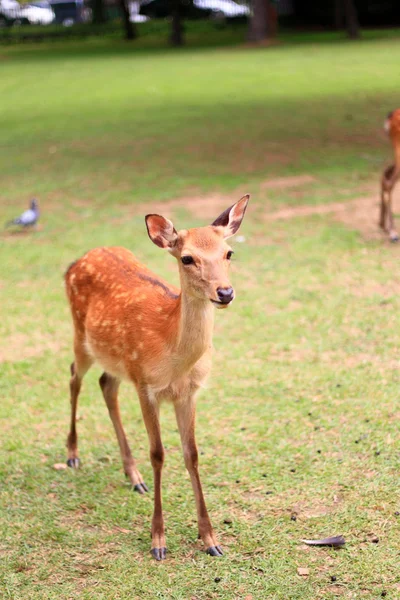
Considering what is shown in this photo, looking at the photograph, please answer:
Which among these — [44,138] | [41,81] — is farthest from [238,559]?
[41,81]

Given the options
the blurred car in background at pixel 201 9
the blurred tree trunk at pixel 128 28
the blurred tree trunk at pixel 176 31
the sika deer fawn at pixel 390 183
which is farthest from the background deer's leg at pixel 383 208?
the blurred car in background at pixel 201 9

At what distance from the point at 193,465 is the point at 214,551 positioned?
16.3 inches

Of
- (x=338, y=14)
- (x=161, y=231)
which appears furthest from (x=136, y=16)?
(x=161, y=231)

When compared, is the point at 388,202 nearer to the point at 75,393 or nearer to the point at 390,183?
the point at 390,183

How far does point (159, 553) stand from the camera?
390 cm

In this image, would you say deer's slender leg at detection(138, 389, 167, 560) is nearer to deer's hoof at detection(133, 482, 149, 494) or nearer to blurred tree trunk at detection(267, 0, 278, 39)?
deer's hoof at detection(133, 482, 149, 494)

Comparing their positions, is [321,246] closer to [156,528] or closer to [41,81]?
[156,528]

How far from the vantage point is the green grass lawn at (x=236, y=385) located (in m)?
3.84

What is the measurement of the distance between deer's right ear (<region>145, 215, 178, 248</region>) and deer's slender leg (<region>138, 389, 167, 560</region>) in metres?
0.74

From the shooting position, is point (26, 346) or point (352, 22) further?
point (352, 22)

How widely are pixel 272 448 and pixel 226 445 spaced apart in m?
Answer: 0.28

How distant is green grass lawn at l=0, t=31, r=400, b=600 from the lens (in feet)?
12.6

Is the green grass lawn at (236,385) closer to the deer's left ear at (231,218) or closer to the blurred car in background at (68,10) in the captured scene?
the deer's left ear at (231,218)

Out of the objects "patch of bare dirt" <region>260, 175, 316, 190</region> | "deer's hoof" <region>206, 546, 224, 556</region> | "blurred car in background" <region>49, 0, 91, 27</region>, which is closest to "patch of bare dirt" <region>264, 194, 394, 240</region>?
"patch of bare dirt" <region>260, 175, 316, 190</region>
